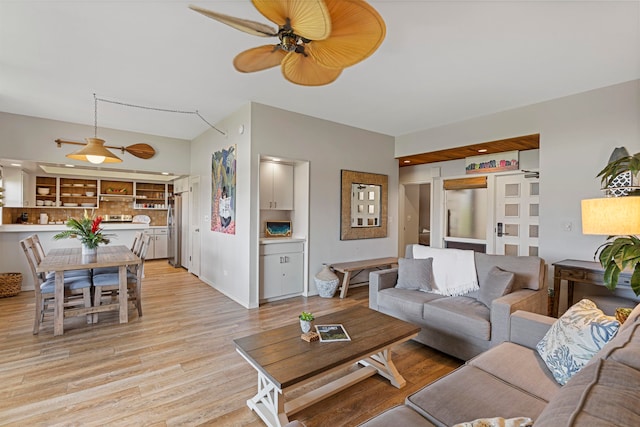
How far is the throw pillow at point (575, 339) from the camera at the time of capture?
152cm

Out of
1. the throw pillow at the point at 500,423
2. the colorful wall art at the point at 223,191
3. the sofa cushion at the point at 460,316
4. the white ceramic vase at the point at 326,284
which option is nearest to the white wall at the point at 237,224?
the colorful wall art at the point at 223,191

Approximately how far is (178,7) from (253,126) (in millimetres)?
1936

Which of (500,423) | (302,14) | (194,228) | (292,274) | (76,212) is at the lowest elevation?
(292,274)

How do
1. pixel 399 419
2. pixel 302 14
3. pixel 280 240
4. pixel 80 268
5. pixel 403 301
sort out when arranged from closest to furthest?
pixel 399 419 → pixel 302 14 → pixel 403 301 → pixel 80 268 → pixel 280 240

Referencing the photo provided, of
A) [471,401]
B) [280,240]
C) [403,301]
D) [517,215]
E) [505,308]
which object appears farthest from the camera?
[517,215]

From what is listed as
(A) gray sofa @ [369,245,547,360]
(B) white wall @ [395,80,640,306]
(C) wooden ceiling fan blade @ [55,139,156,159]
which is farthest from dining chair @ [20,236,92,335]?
(B) white wall @ [395,80,640,306]

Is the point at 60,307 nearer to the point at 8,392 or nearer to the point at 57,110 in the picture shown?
the point at 8,392

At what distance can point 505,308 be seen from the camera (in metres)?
2.34

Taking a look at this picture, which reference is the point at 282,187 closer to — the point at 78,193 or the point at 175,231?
the point at 175,231

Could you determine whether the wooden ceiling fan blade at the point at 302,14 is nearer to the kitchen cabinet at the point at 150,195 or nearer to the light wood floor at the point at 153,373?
the light wood floor at the point at 153,373

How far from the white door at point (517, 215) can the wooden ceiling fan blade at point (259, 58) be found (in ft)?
14.9

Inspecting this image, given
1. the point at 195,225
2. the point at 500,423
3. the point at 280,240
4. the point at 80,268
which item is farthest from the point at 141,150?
the point at 500,423

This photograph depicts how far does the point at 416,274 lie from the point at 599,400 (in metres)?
2.58

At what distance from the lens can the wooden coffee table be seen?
5.77 feet
